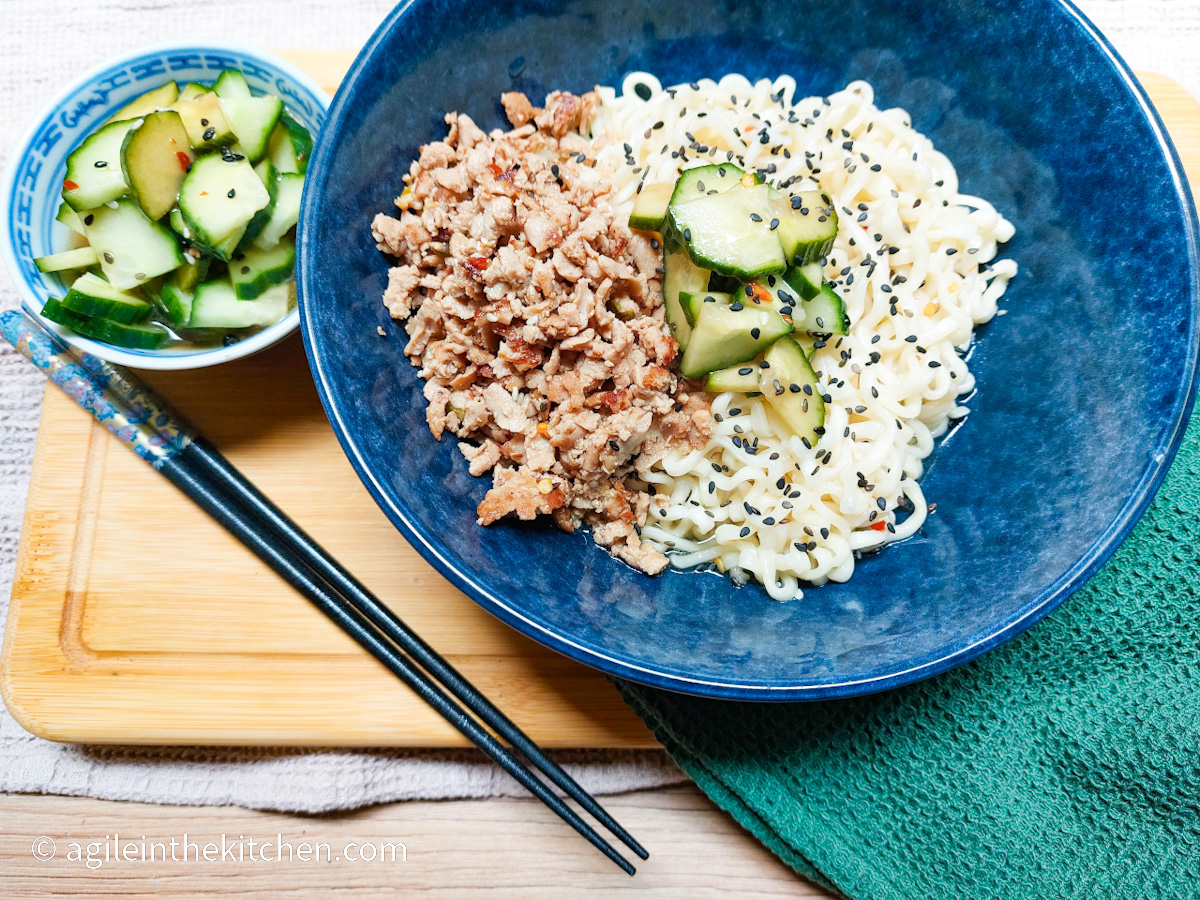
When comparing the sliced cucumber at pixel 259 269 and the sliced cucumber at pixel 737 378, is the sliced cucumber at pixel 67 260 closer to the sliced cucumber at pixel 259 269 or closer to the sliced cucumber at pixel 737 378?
the sliced cucumber at pixel 259 269

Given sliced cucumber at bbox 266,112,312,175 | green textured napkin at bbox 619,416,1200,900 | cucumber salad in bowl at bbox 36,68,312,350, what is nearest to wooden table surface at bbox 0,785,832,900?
green textured napkin at bbox 619,416,1200,900

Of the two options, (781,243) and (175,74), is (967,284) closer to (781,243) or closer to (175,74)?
(781,243)

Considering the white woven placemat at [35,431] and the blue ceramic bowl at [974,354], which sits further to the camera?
the white woven placemat at [35,431]

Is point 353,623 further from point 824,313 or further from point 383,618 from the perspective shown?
point 824,313

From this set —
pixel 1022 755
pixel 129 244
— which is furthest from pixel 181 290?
pixel 1022 755

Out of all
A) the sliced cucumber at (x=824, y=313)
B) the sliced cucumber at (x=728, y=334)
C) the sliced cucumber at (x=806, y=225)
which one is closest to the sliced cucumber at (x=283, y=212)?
the sliced cucumber at (x=728, y=334)

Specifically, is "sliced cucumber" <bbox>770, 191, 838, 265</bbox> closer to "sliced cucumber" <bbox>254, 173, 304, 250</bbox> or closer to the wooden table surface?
"sliced cucumber" <bbox>254, 173, 304, 250</bbox>
